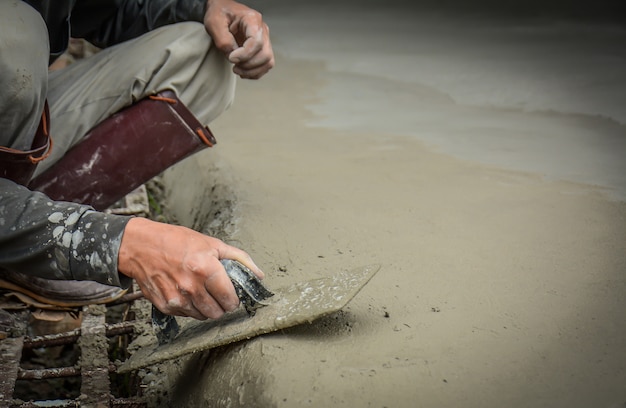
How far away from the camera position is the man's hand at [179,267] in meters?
1.37

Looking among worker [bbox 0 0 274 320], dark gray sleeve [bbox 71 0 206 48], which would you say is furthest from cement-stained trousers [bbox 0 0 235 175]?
dark gray sleeve [bbox 71 0 206 48]

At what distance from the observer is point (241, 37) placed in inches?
80.0

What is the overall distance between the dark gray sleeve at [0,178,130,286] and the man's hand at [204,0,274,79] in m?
0.66

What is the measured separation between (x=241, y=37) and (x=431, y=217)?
706mm

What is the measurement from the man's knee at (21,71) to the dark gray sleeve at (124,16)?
1.44 feet

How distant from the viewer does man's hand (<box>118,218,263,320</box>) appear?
1.37m

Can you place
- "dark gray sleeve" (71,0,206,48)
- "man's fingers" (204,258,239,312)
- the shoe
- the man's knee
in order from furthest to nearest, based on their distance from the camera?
"dark gray sleeve" (71,0,206,48), the shoe, the man's knee, "man's fingers" (204,258,239,312)

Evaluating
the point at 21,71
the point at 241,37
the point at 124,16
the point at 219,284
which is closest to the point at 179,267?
the point at 219,284

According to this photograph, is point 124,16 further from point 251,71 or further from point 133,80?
point 251,71

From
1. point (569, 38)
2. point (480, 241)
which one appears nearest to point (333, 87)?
point (569, 38)

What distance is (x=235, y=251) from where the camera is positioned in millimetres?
1424

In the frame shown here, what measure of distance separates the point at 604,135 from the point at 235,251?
1.85 meters

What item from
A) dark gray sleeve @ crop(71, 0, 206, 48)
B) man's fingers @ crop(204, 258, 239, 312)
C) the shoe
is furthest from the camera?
dark gray sleeve @ crop(71, 0, 206, 48)

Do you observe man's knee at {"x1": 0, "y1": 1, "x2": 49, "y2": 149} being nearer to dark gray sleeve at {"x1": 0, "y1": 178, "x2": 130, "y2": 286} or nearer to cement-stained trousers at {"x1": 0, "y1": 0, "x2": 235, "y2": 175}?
cement-stained trousers at {"x1": 0, "y1": 0, "x2": 235, "y2": 175}
